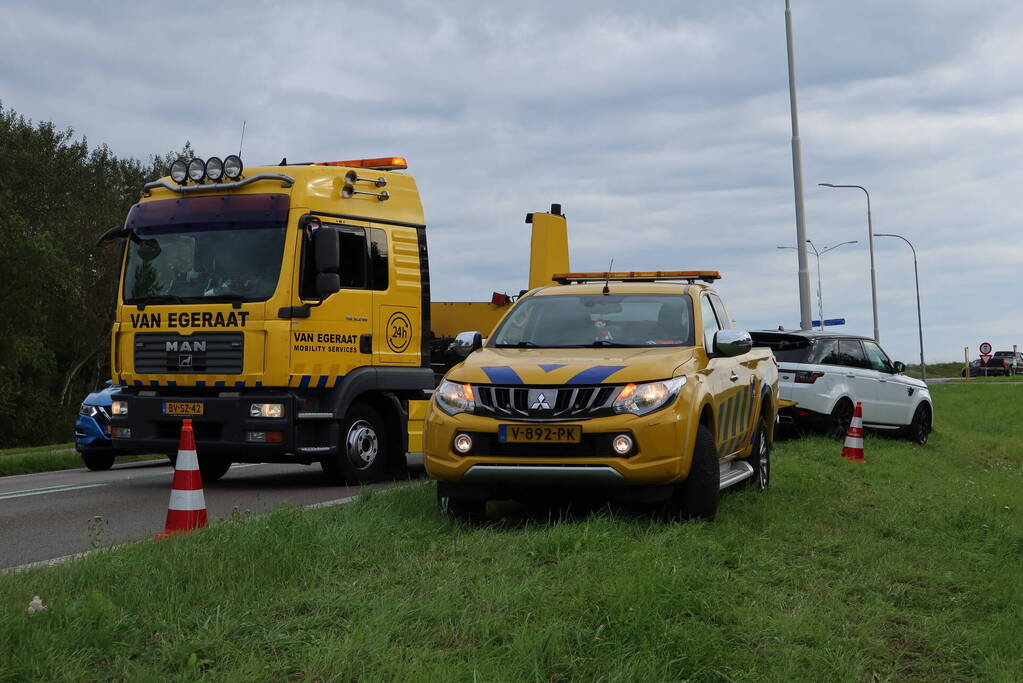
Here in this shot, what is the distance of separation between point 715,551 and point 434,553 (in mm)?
1543

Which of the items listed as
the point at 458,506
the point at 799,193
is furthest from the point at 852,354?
the point at 458,506

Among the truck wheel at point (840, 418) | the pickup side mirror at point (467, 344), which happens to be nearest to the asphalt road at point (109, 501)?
the pickup side mirror at point (467, 344)

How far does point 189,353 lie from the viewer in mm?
11195

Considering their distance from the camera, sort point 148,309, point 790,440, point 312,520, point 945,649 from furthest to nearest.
→ point 790,440, point 148,309, point 312,520, point 945,649

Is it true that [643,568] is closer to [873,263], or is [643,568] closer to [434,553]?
[434,553]

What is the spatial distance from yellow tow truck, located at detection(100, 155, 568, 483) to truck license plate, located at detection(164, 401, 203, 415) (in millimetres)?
14

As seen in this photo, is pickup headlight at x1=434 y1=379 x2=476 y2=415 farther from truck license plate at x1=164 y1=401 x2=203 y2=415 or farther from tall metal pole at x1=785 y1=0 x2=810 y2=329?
tall metal pole at x1=785 y1=0 x2=810 y2=329

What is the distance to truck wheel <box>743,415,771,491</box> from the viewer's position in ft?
32.2

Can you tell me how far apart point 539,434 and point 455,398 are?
69 cm

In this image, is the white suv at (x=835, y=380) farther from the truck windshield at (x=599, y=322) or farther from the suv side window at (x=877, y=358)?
the truck windshield at (x=599, y=322)

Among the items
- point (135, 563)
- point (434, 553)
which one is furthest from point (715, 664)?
point (135, 563)

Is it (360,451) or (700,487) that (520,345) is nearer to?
(700,487)

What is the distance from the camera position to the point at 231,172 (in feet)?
37.9

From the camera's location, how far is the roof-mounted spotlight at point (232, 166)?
11.5 m
